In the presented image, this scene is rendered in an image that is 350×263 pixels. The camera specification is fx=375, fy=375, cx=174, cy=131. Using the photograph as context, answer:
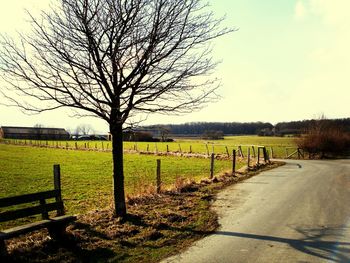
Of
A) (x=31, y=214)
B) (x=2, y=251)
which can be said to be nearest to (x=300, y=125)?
(x=31, y=214)

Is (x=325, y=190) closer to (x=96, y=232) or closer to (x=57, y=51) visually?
(x=96, y=232)

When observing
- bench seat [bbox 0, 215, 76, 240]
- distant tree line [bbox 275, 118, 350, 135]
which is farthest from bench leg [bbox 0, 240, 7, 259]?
distant tree line [bbox 275, 118, 350, 135]

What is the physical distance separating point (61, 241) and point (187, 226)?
2.80 m

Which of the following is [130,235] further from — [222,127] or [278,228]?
[222,127]

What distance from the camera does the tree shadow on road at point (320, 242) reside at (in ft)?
21.4

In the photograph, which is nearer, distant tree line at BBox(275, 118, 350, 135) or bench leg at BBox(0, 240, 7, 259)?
bench leg at BBox(0, 240, 7, 259)

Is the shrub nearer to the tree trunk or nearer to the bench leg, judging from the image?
the tree trunk

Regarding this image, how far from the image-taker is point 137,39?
8836 millimetres

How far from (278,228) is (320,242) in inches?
47.7

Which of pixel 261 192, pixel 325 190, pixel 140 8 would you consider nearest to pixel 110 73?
pixel 140 8

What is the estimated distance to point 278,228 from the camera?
8.38 m

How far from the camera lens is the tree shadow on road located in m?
6.53

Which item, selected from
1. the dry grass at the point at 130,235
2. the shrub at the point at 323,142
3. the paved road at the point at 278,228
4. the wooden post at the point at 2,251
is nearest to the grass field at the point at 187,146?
the shrub at the point at 323,142

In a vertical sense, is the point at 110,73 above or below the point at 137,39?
below
